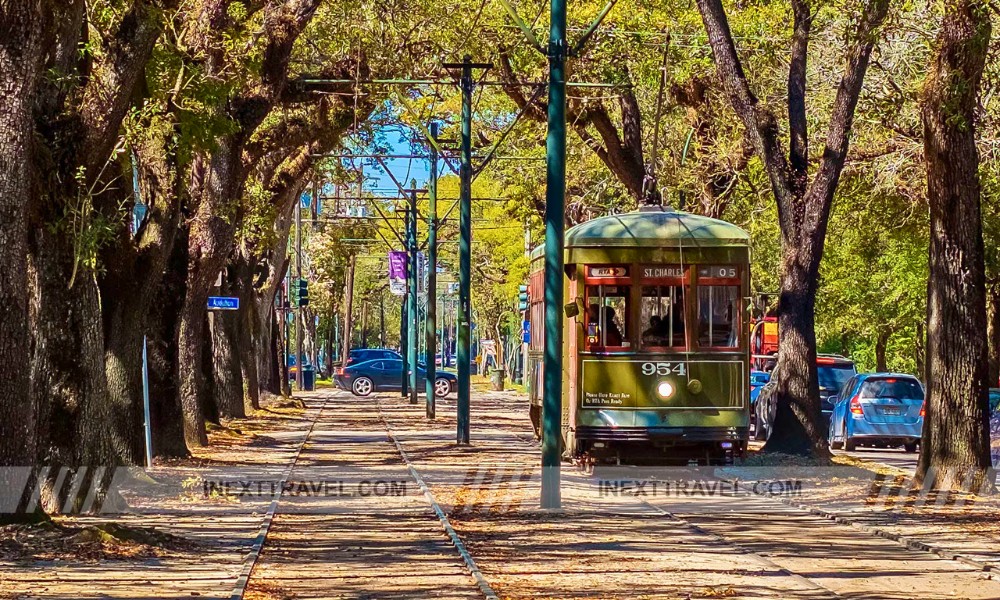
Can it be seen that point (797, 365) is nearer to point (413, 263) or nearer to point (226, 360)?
point (226, 360)

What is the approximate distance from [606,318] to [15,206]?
10.0m

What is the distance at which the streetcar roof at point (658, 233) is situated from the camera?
21266 mm

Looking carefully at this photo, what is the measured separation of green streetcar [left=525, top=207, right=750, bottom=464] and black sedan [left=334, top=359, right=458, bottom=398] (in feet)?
126

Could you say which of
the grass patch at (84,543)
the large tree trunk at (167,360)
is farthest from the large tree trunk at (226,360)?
the grass patch at (84,543)

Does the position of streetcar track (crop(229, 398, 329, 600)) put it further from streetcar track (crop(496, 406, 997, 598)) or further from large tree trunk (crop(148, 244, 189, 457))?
streetcar track (crop(496, 406, 997, 598))

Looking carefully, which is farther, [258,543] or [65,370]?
[65,370]

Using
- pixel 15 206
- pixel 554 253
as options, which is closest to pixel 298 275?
pixel 554 253

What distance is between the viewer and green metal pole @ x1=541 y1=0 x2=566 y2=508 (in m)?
17.4

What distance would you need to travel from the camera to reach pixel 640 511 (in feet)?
58.1

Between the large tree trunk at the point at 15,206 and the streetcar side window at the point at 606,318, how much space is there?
952 centimetres

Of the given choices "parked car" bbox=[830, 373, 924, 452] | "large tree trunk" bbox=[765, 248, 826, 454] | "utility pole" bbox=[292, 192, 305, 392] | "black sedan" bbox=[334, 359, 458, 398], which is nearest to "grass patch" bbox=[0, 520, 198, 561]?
"large tree trunk" bbox=[765, 248, 826, 454]

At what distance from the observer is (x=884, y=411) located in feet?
100

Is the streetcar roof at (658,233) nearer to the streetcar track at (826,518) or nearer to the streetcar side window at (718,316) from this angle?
the streetcar side window at (718,316)

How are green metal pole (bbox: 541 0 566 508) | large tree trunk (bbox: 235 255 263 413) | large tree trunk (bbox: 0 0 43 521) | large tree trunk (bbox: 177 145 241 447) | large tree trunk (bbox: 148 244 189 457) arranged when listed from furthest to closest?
large tree trunk (bbox: 235 255 263 413) < large tree trunk (bbox: 177 145 241 447) < large tree trunk (bbox: 148 244 189 457) < green metal pole (bbox: 541 0 566 508) < large tree trunk (bbox: 0 0 43 521)
